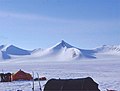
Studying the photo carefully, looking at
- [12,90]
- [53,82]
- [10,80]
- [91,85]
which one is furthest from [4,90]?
[10,80]

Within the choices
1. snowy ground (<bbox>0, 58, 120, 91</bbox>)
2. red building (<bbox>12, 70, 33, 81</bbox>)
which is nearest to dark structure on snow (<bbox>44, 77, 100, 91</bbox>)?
snowy ground (<bbox>0, 58, 120, 91</bbox>)

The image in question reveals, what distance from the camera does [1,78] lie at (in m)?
28.7

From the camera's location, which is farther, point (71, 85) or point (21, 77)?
point (21, 77)

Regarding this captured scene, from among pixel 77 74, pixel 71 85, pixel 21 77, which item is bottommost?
pixel 71 85

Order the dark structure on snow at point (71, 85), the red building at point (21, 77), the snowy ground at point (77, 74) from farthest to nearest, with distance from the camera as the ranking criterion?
the red building at point (21, 77), the snowy ground at point (77, 74), the dark structure on snow at point (71, 85)

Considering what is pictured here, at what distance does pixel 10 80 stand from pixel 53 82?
12740mm

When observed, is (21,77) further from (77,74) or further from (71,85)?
(71,85)

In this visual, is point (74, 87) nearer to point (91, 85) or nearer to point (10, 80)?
point (91, 85)

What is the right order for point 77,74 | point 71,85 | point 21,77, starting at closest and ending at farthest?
1. point 71,85
2. point 21,77
3. point 77,74

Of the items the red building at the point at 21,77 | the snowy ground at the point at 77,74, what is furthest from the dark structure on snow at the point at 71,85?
the red building at the point at 21,77

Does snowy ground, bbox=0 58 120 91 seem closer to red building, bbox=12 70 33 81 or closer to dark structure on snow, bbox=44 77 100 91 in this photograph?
red building, bbox=12 70 33 81

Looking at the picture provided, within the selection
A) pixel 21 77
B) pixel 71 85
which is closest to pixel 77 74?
pixel 21 77

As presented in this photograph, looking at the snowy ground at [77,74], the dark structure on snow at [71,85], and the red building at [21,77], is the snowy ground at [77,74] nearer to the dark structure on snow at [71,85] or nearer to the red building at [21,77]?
the red building at [21,77]

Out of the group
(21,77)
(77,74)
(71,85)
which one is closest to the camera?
(71,85)
